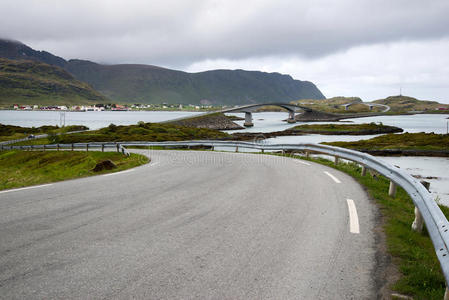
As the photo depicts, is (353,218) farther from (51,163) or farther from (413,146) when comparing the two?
(413,146)

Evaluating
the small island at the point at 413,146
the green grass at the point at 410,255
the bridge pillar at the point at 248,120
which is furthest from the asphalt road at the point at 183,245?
the bridge pillar at the point at 248,120

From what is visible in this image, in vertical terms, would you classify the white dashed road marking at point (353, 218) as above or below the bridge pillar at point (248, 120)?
below

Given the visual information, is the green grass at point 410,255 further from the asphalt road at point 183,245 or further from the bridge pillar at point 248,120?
the bridge pillar at point 248,120

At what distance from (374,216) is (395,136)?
54.4m

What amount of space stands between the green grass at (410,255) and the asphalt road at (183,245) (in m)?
0.33

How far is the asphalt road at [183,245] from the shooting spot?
3.33m

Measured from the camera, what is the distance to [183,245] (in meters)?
4.40

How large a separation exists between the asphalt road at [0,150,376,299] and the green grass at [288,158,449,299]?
33 cm

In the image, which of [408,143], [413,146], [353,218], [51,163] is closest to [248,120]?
[408,143]

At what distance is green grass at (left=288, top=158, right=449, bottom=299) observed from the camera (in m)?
3.51

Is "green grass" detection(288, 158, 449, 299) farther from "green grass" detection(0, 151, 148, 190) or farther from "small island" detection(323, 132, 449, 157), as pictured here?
"small island" detection(323, 132, 449, 157)

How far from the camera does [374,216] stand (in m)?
6.35

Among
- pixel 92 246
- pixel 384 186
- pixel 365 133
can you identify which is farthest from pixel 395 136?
pixel 92 246

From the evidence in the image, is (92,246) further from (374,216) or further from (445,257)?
(374,216)
